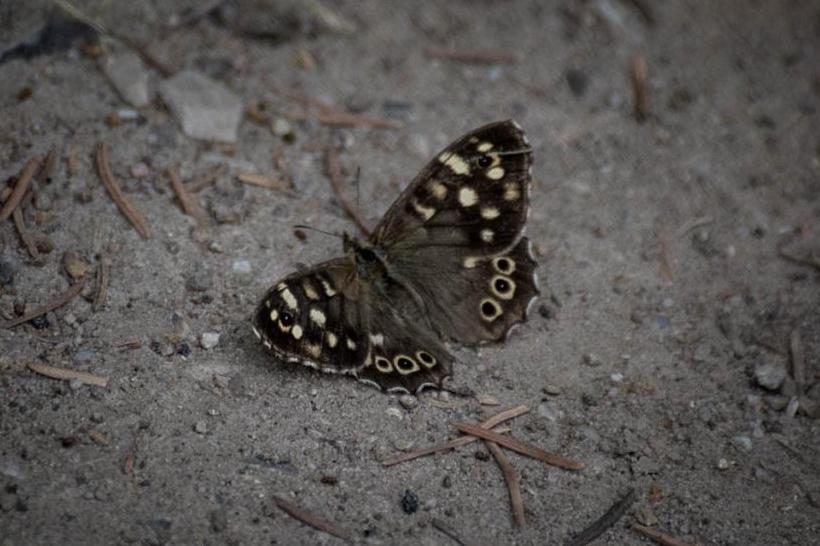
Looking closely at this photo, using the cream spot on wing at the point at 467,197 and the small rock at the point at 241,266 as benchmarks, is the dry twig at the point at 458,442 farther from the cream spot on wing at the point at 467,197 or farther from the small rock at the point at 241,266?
the small rock at the point at 241,266

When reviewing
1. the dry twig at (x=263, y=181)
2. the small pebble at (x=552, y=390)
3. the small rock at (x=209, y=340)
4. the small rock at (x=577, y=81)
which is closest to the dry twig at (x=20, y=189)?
the dry twig at (x=263, y=181)

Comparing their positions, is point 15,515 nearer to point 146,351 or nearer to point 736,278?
point 146,351

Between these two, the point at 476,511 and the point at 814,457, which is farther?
the point at 814,457

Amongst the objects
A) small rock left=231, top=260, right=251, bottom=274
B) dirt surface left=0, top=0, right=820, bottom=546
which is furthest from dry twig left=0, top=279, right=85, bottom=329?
small rock left=231, top=260, right=251, bottom=274

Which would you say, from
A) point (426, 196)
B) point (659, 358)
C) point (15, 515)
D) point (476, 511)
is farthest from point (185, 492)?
point (659, 358)

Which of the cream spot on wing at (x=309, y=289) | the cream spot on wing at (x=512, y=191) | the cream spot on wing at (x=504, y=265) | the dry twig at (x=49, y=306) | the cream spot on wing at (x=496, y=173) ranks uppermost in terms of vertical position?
the cream spot on wing at (x=496, y=173)

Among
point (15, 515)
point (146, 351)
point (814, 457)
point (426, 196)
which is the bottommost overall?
point (15, 515)

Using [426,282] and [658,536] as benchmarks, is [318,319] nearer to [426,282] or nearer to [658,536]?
[426,282]
